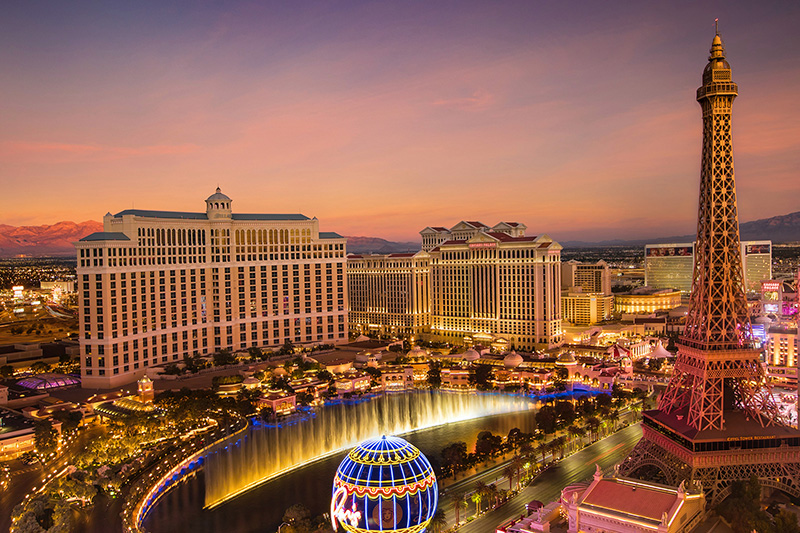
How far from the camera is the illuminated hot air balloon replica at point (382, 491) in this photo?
31750 millimetres

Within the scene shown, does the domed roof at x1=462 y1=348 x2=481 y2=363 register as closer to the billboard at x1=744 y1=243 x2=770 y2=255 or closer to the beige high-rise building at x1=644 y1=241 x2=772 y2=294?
the beige high-rise building at x1=644 y1=241 x2=772 y2=294

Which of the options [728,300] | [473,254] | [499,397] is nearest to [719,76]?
[728,300]

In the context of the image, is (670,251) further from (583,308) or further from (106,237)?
(106,237)

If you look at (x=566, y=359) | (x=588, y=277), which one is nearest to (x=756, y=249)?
(x=588, y=277)

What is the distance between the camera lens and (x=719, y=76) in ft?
140

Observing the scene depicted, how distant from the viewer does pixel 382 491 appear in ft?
104

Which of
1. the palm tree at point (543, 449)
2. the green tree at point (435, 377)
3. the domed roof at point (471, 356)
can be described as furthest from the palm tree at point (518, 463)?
the domed roof at point (471, 356)

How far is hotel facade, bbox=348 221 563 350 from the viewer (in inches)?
3728

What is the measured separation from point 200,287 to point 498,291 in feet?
148

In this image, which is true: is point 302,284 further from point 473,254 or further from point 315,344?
point 473,254

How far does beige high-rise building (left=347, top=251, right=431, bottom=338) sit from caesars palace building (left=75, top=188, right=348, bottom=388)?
58.4 ft

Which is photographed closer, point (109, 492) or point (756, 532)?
point (756, 532)

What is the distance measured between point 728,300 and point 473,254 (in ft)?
197

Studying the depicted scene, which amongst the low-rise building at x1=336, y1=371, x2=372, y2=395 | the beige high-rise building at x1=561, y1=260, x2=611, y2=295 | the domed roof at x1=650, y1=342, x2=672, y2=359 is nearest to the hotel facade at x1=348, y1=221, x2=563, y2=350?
the domed roof at x1=650, y1=342, x2=672, y2=359
